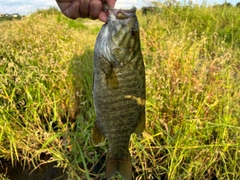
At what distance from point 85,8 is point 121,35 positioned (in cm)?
54

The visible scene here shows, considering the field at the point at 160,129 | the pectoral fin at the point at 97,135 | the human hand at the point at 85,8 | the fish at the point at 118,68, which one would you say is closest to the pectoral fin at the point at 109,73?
the fish at the point at 118,68

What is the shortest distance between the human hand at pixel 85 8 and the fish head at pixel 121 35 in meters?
0.32

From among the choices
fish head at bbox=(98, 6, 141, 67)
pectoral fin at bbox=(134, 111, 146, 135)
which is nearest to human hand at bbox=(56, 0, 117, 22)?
fish head at bbox=(98, 6, 141, 67)

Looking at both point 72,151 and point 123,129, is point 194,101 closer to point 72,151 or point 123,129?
point 72,151

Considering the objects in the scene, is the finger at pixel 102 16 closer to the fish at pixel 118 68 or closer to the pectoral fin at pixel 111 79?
the fish at pixel 118 68

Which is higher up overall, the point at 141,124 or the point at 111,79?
the point at 111,79

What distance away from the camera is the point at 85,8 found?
195cm

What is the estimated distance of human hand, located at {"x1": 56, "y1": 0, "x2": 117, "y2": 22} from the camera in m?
1.86

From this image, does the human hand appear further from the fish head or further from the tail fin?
the tail fin

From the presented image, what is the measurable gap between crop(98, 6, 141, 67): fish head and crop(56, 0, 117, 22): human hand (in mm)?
318

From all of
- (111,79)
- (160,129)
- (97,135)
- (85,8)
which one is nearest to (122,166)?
(97,135)

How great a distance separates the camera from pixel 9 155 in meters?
3.40

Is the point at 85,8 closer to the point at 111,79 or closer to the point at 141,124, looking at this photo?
the point at 111,79

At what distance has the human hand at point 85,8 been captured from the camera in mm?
1855
